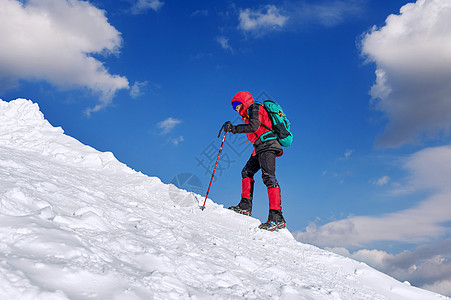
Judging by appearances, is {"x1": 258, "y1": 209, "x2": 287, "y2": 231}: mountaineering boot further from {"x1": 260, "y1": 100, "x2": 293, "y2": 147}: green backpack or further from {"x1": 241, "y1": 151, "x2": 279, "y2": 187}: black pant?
{"x1": 260, "y1": 100, "x2": 293, "y2": 147}: green backpack

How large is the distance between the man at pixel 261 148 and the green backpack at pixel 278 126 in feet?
0.21

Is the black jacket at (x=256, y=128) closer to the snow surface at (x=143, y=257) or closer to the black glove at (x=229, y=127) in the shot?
the black glove at (x=229, y=127)

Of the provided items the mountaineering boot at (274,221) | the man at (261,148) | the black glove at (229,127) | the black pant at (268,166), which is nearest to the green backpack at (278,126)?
the man at (261,148)

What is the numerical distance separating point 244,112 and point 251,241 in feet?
10.5

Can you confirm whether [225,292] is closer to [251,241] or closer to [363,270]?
[251,241]

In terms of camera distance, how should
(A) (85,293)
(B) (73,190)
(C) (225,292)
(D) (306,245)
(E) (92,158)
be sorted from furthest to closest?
(E) (92,158)
(D) (306,245)
(B) (73,190)
(C) (225,292)
(A) (85,293)

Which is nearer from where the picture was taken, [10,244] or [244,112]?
[10,244]

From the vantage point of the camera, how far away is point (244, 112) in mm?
7242

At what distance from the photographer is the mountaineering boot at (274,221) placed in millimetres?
6173

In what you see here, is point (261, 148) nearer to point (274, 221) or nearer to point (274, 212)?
point (274, 212)

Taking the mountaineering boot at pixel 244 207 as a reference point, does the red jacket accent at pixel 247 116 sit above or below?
above

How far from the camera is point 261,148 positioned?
6.90 metres

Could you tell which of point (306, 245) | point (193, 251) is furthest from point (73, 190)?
point (306, 245)

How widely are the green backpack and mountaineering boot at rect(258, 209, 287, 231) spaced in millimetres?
1494
